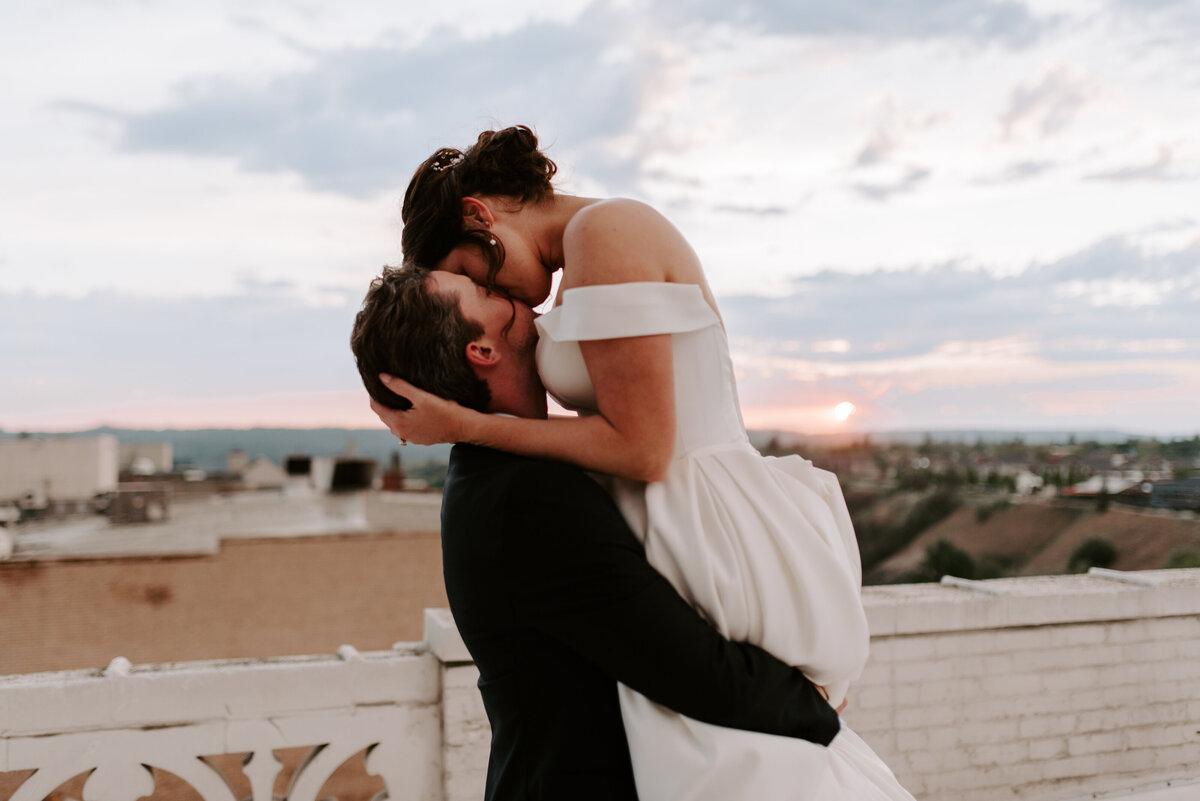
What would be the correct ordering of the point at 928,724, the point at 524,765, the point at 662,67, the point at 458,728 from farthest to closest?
1. the point at 662,67
2. the point at 928,724
3. the point at 458,728
4. the point at 524,765

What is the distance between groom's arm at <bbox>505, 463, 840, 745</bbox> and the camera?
3.67 ft

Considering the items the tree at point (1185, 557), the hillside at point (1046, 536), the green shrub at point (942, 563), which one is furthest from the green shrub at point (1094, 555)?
the tree at point (1185, 557)

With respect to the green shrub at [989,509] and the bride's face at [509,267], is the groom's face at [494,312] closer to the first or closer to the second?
the bride's face at [509,267]

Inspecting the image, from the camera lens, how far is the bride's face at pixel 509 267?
140 centimetres

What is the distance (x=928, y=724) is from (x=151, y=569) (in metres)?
18.8

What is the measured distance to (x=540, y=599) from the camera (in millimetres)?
1171

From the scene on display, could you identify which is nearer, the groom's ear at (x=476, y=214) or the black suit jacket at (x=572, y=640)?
the black suit jacket at (x=572, y=640)

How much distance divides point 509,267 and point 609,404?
323 mm

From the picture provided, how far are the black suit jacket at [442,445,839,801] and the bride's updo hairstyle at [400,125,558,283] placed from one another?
1.20ft

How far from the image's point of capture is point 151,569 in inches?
734

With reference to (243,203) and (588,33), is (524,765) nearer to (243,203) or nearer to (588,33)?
(588,33)

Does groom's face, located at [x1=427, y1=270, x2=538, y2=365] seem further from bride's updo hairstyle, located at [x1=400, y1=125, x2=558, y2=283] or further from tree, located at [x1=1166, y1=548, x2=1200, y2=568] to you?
tree, located at [x1=1166, y1=548, x2=1200, y2=568]

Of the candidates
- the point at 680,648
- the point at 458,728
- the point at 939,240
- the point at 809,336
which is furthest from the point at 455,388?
the point at 939,240

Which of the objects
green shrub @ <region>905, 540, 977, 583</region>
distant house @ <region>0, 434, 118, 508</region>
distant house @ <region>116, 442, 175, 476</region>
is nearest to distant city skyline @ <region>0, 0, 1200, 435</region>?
distant house @ <region>116, 442, 175, 476</region>
